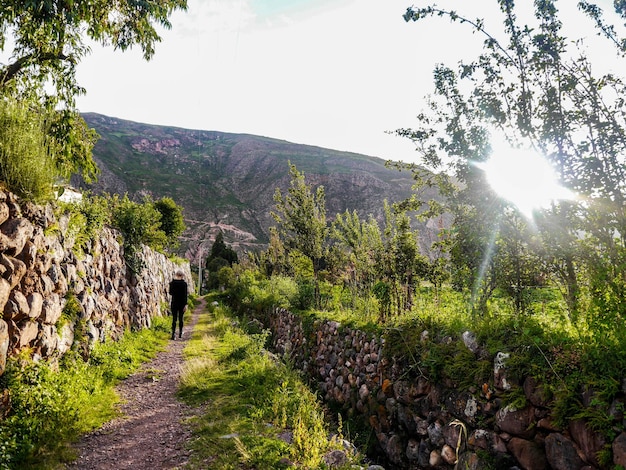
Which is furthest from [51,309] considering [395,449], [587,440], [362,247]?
[362,247]

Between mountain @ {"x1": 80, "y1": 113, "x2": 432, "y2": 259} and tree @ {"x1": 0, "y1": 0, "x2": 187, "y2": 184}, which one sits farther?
mountain @ {"x1": 80, "y1": 113, "x2": 432, "y2": 259}

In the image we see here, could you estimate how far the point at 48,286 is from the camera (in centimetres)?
564

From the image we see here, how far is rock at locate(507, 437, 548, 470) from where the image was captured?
3.40 m

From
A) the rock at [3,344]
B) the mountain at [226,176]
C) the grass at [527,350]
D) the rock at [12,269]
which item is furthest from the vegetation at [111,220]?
the mountain at [226,176]

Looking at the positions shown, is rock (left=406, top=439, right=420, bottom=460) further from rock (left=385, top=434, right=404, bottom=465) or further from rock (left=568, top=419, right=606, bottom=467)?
rock (left=568, top=419, right=606, bottom=467)

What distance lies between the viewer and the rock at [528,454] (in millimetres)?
3404

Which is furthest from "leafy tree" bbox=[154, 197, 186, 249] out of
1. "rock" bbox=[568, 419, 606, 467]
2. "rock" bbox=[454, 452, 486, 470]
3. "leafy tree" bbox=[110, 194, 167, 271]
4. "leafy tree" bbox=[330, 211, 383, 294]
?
"rock" bbox=[568, 419, 606, 467]

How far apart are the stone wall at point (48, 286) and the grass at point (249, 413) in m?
2.24

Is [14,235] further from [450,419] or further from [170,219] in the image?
[170,219]

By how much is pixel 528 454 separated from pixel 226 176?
116 metres

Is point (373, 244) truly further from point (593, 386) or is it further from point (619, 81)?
point (593, 386)

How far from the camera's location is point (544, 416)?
3.50 meters

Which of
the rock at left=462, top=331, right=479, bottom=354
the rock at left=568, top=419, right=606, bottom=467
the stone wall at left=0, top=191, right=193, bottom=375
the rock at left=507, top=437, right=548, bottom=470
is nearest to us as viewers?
the rock at left=568, top=419, right=606, bottom=467

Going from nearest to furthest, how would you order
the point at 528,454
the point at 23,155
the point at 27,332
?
the point at 528,454 → the point at 27,332 → the point at 23,155
